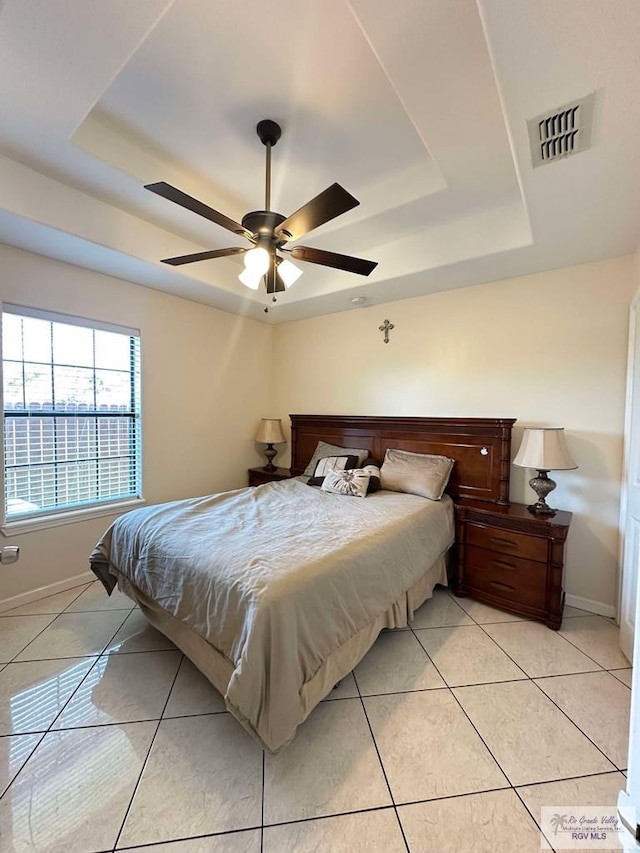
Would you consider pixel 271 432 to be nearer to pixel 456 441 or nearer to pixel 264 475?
pixel 264 475

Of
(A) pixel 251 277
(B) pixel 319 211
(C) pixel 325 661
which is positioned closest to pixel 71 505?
(A) pixel 251 277

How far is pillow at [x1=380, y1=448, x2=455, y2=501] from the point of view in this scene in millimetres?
2807

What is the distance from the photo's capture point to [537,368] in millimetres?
2811

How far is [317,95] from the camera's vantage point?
1.75 metres

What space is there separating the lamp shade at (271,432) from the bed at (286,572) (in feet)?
4.06

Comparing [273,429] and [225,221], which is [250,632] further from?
[273,429]

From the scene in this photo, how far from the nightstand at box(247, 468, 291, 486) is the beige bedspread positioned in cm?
134

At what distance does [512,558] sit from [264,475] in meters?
2.60

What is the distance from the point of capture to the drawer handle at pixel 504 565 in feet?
8.26

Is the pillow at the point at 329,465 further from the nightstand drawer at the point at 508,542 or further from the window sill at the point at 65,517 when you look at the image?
the window sill at the point at 65,517

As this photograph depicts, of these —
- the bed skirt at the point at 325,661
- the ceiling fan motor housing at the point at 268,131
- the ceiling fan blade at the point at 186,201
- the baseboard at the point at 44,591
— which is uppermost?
the ceiling fan motor housing at the point at 268,131

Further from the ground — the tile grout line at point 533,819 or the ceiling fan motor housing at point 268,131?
the ceiling fan motor housing at point 268,131

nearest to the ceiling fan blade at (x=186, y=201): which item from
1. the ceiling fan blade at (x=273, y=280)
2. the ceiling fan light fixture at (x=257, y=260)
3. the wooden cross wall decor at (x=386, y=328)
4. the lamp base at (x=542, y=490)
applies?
the ceiling fan light fixture at (x=257, y=260)

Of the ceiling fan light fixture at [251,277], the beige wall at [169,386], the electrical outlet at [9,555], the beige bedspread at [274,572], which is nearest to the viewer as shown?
the beige bedspread at [274,572]
